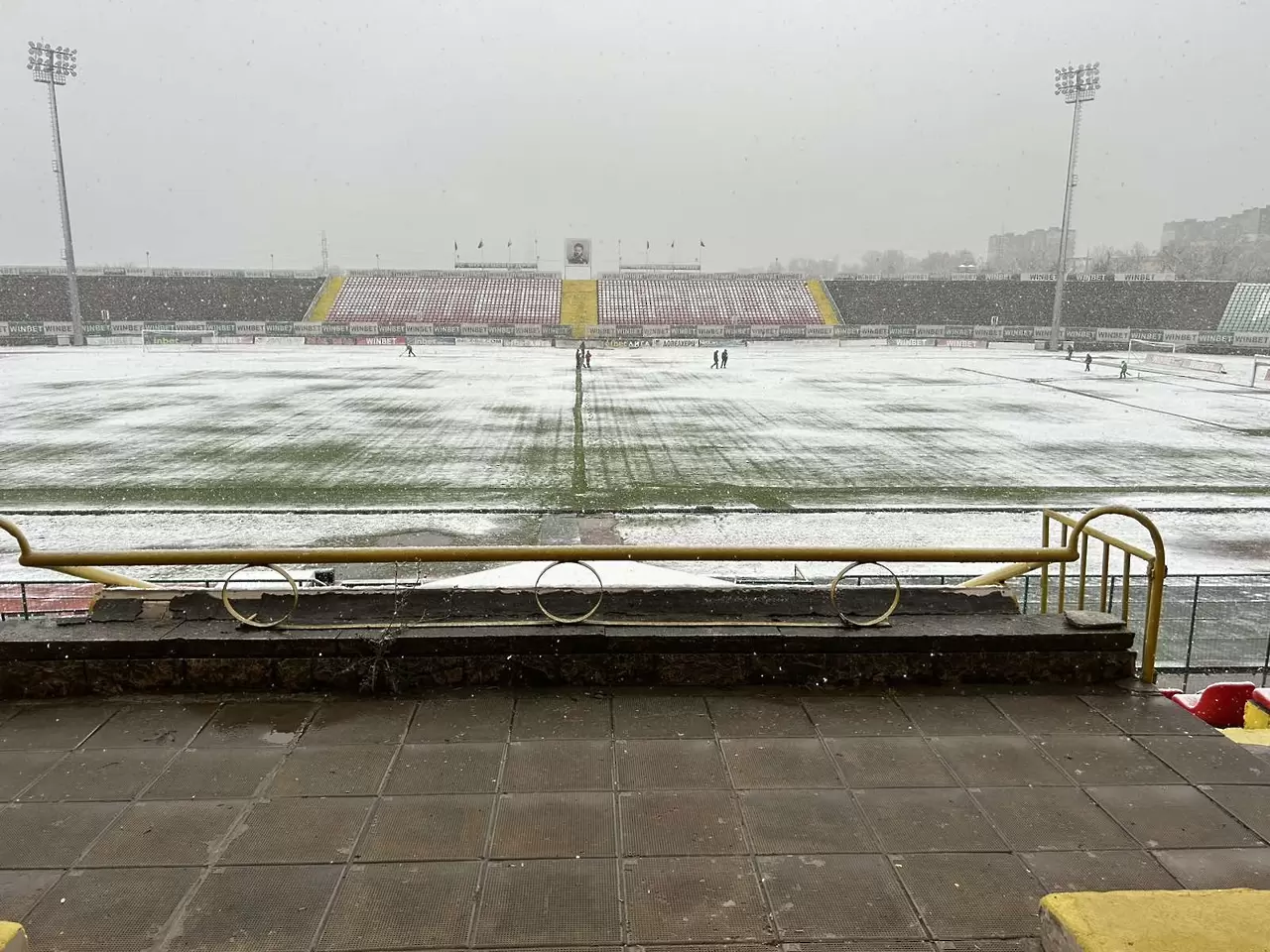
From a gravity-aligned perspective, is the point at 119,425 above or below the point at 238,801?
below

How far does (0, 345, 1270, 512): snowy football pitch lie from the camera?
63.0 ft

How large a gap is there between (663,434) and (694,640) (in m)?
21.7

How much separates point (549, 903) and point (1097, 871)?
2043 millimetres

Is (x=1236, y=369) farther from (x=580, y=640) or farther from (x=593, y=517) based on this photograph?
(x=580, y=640)

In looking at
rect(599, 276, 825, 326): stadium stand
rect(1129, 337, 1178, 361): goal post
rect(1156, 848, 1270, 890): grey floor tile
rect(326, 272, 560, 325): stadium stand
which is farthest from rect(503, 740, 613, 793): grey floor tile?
rect(326, 272, 560, 325): stadium stand

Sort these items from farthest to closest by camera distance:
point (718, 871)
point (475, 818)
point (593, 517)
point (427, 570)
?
point (593, 517) < point (427, 570) < point (475, 818) < point (718, 871)

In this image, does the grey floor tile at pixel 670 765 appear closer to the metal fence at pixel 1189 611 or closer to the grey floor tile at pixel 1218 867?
the grey floor tile at pixel 1218 867

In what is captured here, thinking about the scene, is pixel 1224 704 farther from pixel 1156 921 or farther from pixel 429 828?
pixel 429 828

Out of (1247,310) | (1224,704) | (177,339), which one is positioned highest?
(1247,310)

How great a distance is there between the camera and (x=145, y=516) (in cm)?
1672

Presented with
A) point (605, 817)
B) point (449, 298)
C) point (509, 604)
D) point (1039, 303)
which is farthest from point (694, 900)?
point (449, 298)

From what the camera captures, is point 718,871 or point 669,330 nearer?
point 718,871

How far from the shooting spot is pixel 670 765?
13.3ft

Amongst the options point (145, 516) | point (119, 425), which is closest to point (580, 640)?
point (145, 516)
